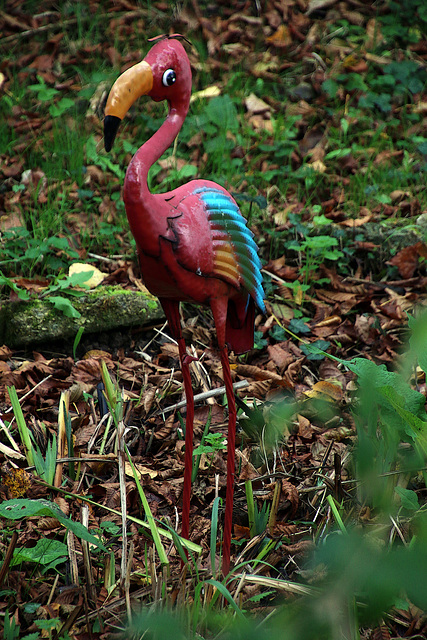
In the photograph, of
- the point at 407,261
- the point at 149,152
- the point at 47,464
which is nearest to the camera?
the point at 149,152

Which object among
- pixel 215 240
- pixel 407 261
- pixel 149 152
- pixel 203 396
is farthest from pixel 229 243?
pixel 407 261

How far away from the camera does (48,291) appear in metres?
2.79

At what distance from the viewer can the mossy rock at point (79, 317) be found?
2.73 m

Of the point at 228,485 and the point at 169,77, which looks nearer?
the point at 169,77

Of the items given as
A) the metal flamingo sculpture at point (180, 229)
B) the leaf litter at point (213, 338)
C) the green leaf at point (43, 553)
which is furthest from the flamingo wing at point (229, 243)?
the green leaf at point (43, 553)

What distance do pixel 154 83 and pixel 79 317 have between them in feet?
4.97

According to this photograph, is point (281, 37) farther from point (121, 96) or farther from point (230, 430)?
point (230, 430)

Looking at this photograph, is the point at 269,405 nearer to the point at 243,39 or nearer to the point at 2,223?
the point at 2,223

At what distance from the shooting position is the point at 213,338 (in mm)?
2963

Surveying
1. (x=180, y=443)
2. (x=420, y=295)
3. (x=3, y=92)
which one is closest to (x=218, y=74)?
(x=3, y=92)

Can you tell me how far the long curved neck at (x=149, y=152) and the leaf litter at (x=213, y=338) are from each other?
0.64 m

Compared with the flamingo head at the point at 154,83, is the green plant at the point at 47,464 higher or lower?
lower

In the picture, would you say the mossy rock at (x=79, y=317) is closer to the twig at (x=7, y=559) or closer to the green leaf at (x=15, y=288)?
the green leaf at (x=15, y=288)

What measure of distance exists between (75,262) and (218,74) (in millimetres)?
2370
